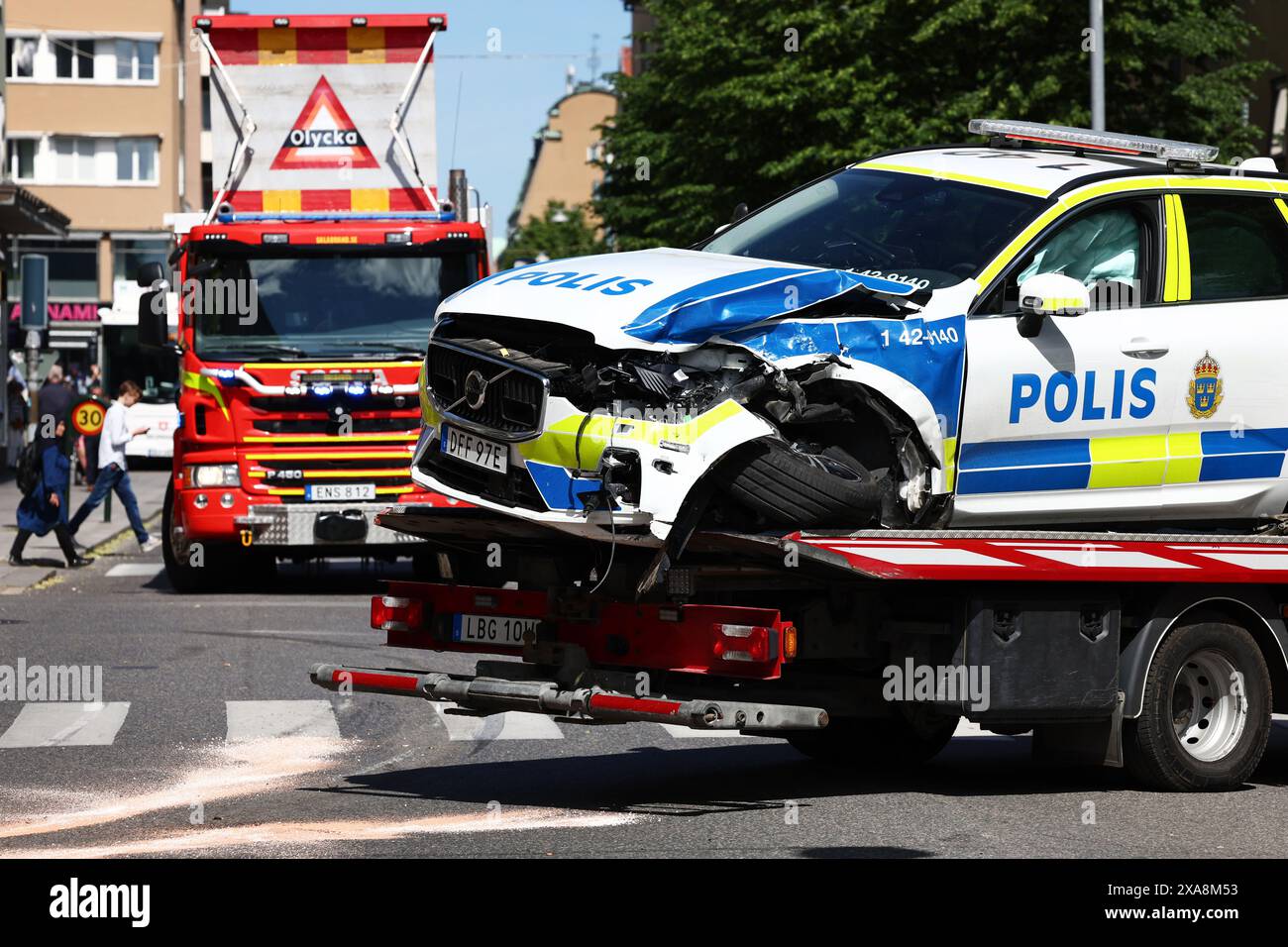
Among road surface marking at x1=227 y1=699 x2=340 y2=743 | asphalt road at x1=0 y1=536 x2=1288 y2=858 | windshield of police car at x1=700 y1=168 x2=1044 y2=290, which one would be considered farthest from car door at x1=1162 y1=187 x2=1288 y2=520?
road surface marking at x1=227 y1=699 x2=340 y2=743

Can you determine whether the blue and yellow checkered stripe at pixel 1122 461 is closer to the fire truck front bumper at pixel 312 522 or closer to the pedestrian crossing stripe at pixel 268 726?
the pedestrian crossing stripe at pixel 268 726

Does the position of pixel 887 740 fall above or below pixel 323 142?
below

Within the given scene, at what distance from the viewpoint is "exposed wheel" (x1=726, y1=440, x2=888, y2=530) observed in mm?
8148

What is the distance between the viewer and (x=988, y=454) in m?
8.83

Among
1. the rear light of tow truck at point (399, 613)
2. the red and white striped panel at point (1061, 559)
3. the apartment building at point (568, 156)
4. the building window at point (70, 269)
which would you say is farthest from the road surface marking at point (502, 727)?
the apartment building at point (568, 156)

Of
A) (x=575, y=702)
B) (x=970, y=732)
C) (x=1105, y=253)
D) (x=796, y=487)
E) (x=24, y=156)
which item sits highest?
(x=24, y=156)

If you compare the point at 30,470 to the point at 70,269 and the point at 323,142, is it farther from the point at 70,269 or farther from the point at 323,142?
the point at 70,269

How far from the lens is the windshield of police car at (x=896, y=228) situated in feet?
29.9

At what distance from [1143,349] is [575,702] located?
113 inches

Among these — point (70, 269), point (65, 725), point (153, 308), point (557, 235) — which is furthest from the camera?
point (557, 235)

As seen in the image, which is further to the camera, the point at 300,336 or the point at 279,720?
the point at 300,336

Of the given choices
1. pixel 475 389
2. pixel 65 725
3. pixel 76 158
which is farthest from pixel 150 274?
pixel 76 158

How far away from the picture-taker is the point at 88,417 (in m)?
23.6
